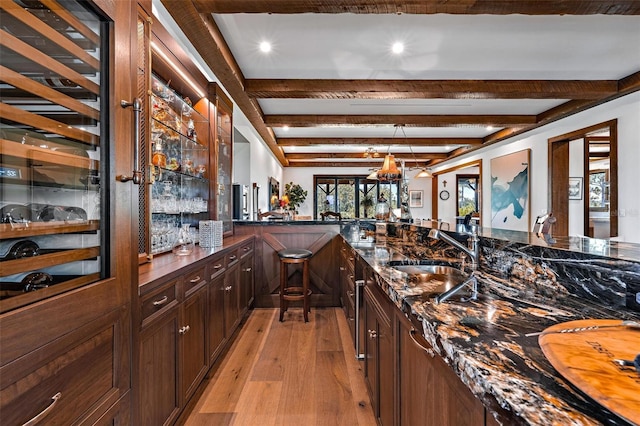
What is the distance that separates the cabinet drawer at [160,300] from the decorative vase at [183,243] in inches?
22.3

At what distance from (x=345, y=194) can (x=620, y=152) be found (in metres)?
7.21

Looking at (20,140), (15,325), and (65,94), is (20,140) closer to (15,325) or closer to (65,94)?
(65,94)

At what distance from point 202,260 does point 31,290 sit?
1.14 m

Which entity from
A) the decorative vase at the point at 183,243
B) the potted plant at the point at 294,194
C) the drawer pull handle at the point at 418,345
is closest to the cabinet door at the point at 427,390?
the drawer pull handle at the point at 418,345

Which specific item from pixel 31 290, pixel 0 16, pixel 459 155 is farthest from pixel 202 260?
pixel 459 155

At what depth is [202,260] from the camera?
2.00m

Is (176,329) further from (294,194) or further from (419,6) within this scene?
(294,194)

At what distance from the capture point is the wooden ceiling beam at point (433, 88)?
141 inches

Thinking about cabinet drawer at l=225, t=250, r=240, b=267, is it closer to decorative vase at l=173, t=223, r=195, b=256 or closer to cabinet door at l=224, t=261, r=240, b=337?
cabinet door at l=224, t=261, r=240, b=337

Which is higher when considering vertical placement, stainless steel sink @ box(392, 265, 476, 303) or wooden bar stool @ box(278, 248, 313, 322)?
stainless steel sink @ box(392, 265, 476, 303)

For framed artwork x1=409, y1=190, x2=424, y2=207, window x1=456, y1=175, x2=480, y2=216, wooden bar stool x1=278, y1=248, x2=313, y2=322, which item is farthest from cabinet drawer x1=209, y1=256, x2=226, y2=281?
window x1=456, y1=175, x2=480, y2=216

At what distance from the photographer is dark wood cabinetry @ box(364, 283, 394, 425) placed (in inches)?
52.8

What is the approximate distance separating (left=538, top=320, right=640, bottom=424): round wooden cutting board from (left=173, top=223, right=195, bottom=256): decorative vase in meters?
2.11

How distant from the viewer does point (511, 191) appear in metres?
6.09
